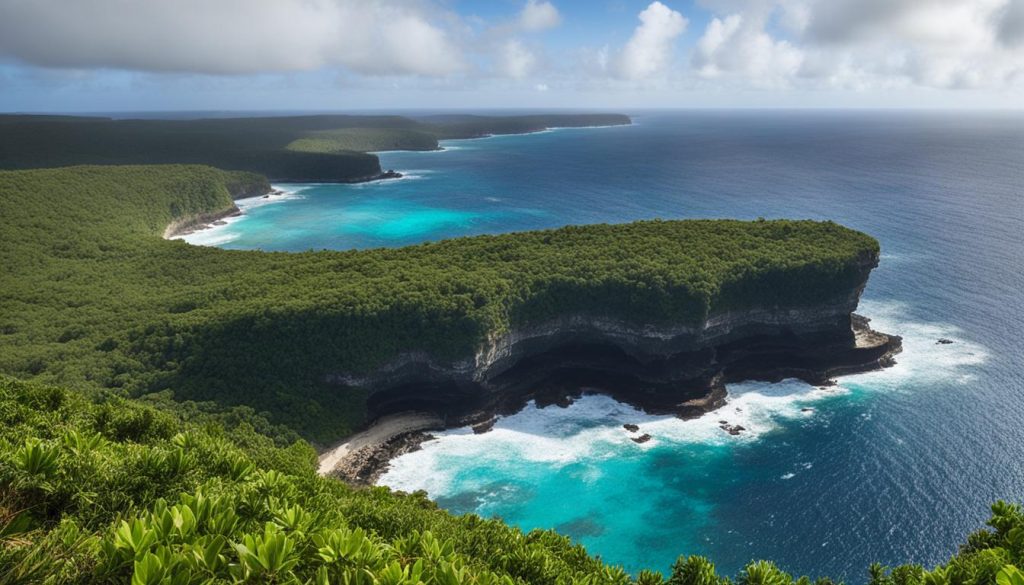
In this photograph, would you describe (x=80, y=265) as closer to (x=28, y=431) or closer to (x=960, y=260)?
(x=28, y=431)

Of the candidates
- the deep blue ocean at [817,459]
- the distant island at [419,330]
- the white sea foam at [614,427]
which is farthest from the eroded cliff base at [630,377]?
the deep blue ocean at [817,459]

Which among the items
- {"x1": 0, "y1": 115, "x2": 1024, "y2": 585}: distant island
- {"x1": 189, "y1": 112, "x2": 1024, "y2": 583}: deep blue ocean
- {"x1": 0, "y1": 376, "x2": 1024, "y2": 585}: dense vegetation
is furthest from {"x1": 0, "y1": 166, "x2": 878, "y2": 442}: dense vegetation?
{"x1": 0, "y1": 376, "x2": 1024, "y2": 585}: dense vegetation

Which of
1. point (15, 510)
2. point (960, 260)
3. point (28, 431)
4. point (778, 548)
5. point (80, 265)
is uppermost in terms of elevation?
point (15, 510)

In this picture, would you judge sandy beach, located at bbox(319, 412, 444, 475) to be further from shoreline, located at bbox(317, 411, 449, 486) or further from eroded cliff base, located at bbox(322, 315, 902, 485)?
eroded cliff base, located at bbox(322, 315, 902, 485)

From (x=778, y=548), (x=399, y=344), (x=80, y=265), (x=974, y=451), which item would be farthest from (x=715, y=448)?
(x=80, y=265)

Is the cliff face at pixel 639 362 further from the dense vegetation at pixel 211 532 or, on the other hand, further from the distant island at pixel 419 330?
the dense vegetation at pixel 211 532

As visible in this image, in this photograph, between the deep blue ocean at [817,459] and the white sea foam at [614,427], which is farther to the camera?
the white sea foam at [614,427]
